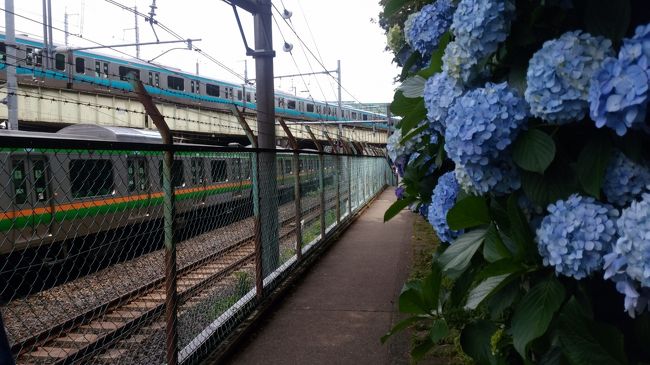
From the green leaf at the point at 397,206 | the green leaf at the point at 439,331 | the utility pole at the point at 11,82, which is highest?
the utility pole at the point at 11,82

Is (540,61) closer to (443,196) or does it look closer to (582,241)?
(582,241)

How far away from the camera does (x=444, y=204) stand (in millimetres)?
1505

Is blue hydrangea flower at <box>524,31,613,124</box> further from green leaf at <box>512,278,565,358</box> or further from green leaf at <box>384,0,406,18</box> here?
green leaf at <box>384,0,406,18</box>

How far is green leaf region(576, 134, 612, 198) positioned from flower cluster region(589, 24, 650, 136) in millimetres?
100

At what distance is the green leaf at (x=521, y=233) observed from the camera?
1079 millimetres

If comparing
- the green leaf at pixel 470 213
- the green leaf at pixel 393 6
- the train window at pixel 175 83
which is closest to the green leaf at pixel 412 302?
the green leaf at pixel 470 213

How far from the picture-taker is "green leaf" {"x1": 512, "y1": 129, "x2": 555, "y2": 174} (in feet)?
3.31

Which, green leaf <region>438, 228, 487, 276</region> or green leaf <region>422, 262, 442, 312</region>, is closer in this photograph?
green leaf <region>438, 228, 487, 276</region>

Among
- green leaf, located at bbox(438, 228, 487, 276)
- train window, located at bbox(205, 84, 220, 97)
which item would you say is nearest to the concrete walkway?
green leaf, located at bbox(438, 228, 487, 276)

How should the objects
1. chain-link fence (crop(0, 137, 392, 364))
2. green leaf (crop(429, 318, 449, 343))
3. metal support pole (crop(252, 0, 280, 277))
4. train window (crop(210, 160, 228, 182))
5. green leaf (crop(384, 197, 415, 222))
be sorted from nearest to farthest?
green leaf (crop(429, 318, 449, 343)) < green leaf (crop(384, 197, 415, 222)) < chain-link fence (crop(0, 137, 392, 364)) < metal support pole (crop(252, 0, 280, 277)) < train window (crop(210, 160, 228, 182))

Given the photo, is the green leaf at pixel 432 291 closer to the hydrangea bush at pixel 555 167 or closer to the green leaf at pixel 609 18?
the hydrangea bush at pixel 555 167

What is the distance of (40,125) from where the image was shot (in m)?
17.2

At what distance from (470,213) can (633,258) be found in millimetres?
436

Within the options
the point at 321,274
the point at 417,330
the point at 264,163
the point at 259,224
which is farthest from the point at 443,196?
the point at 321,274
